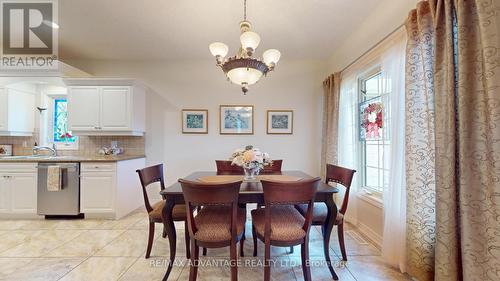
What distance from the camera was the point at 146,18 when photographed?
2.67m

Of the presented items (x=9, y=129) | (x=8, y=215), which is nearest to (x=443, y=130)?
(x=8, y=215)

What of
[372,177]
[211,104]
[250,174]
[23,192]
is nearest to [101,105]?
[23,192]

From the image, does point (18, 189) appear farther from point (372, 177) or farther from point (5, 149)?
point (372, 177)

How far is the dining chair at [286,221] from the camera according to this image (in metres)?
1.56

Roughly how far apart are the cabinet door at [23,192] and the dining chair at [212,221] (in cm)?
297

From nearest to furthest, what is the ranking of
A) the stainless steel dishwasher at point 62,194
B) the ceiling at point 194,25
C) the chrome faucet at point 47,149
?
the ceiling at point 194,25, the stainless steel dishwasher at point 62,194, the chrome faucet at point 47,149

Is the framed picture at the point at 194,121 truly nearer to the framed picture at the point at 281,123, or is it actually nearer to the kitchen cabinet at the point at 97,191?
the framed picture at the point at 281,123

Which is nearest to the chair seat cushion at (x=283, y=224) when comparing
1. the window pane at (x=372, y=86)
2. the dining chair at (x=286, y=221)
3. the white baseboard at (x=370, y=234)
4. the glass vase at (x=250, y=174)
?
the dining chair at (x=286, y=221)

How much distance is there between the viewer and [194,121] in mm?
4016

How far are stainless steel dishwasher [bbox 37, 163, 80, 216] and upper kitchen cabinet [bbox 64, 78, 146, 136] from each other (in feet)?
2.31

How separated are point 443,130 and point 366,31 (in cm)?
175

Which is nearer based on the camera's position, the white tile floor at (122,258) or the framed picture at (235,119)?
the white tile floor at (122,258)

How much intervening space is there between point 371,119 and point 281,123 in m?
1.61

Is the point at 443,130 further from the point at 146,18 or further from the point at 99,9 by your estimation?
the point at 99,9
